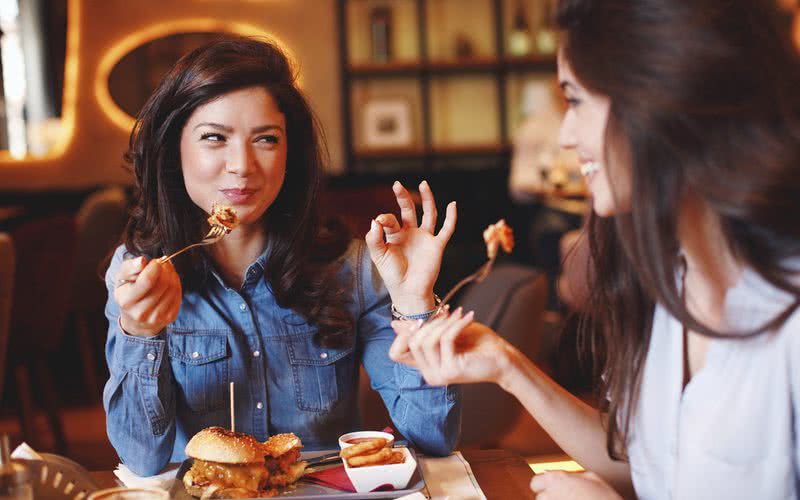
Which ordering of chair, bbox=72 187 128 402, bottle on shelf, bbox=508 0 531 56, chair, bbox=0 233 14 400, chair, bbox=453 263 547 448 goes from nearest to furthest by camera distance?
chair, bbox=453 263 547 448, chair, bbox=0 233 14 400, chair, bbox=72 187 128 402, bottle on shelf, bbox=508 0 531 56

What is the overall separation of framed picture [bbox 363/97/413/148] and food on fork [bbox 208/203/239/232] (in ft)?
17.6

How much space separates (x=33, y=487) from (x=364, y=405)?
175 cm

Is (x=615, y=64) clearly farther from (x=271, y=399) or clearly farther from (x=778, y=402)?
(x=271, y=399)

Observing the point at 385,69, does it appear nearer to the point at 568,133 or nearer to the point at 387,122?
the point at 387,122

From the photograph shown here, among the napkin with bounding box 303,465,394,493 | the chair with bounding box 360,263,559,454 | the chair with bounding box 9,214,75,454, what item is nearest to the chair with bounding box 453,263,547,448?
the chair with bounding box 360,263,559,454

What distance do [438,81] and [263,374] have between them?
5.50 meters

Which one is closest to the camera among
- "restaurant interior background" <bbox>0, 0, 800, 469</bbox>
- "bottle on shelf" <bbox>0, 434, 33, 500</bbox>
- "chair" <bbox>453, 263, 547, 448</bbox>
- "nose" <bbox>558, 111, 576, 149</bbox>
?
"bottle on shelf" <bbox>0, 434, 33, 500</bbox>

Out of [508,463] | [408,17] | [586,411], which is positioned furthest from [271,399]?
[408,17]

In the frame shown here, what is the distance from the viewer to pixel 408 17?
6.89m

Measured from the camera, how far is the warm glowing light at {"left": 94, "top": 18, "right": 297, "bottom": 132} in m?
6.74

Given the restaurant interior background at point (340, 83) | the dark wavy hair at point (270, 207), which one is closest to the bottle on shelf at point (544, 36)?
the restaurant interior background at point (340, 83)

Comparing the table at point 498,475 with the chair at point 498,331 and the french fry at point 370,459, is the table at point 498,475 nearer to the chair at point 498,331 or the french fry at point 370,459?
the french fry at point 370,459

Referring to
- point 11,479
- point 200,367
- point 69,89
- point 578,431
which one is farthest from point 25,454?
point 69,89

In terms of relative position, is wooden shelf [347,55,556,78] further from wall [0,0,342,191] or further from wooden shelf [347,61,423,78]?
wall [0,0,342,191]
